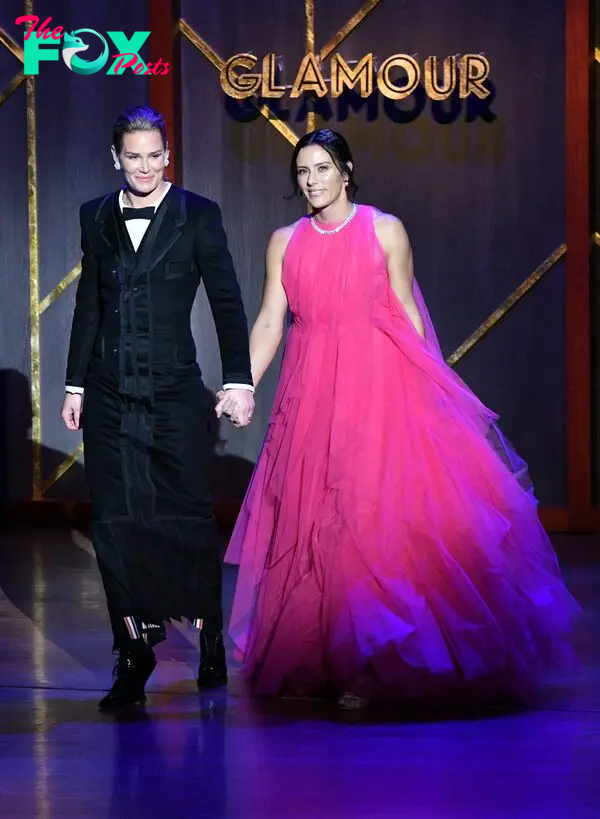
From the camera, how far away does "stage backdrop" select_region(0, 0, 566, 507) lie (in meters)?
7.09

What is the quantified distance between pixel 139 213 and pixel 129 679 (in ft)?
3.82

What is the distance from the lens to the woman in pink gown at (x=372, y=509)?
3.71 m

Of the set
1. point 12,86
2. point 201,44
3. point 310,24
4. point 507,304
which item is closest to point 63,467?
point 12,86

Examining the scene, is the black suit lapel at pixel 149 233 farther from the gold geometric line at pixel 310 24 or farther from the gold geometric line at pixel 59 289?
the gold geometric line at pixel 59 289

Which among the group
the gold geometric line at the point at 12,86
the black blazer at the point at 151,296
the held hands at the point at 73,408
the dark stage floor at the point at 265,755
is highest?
the gold geometric line at the point at 12,86

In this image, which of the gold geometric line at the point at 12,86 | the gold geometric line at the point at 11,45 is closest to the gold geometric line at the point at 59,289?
the gold geometric line at the point at 12,86

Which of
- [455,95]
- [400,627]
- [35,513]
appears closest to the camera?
[400,627]

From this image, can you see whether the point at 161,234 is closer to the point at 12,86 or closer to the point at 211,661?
the point at 211,661

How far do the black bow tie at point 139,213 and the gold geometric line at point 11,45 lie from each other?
4.04 metres

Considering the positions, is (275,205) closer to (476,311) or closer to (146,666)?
(476,311)

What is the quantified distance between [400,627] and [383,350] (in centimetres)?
75

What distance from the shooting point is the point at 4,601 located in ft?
17.5

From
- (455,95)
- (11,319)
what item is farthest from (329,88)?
(11,319)

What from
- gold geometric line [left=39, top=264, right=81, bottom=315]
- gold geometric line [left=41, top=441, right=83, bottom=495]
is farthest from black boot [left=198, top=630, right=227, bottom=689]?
gold geometric line [left=39, top=264, right=81, bottom=315]
